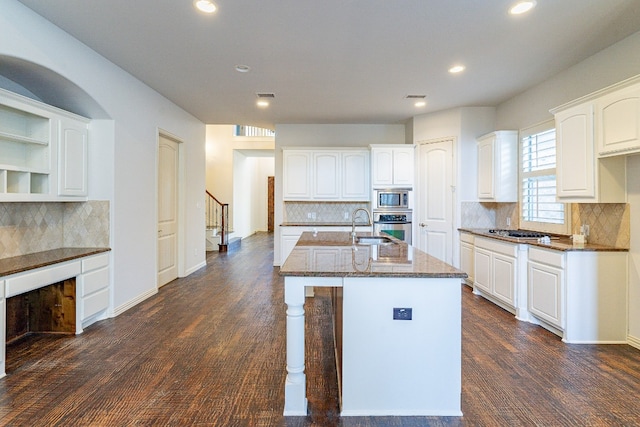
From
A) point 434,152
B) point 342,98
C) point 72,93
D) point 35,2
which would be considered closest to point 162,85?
point 72,93

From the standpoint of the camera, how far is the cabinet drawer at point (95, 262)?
137 inches

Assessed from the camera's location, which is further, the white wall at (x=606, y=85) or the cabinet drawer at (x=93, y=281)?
the cabinet drawer at (x=93, y=281)

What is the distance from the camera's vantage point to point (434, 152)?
230 inches

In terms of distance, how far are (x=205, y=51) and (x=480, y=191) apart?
4.35m

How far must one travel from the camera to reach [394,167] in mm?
6090

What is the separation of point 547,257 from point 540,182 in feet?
4.78

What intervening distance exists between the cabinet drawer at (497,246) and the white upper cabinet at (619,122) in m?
1.30

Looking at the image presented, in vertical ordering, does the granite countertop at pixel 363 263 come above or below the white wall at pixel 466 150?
below

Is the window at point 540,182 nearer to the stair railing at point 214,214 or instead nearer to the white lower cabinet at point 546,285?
the white lower cabinet at point 546,285

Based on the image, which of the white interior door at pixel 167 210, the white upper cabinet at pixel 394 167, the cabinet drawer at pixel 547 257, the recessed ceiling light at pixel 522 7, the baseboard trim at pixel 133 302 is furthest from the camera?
the white upper cabinet at pixel 394 167

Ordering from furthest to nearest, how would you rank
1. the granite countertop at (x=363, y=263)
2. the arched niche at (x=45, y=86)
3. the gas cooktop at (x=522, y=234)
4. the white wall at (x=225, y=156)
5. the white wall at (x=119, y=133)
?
the white wall at (x=225, y=156) < the gas cooktop at (x=522, y=234) < the arched niche at (x=45, y=86) < the white wall at (x=119, y=133) < the granite countertop at (x=363, y=263)

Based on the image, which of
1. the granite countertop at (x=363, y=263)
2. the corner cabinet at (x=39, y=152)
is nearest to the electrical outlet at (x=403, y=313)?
the granite countertop at (x=363, y=263)

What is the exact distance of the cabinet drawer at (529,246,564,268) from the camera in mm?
3262

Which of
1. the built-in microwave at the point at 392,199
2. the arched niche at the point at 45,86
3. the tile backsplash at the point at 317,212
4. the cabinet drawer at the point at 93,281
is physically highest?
the arched niche at the point at 45,86
